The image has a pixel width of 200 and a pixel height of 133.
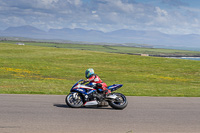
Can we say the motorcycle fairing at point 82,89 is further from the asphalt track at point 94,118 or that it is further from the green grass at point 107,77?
the green grass at point 107,77

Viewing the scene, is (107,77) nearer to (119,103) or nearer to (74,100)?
(119,103)

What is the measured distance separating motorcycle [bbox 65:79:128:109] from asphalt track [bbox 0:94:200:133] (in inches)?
9.7

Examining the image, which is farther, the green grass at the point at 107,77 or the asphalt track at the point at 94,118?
the green grass at the point at 107,77

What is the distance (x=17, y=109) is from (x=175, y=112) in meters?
6.04

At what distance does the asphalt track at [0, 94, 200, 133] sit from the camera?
27.0ft

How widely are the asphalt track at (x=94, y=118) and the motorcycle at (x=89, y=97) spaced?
0.25 m

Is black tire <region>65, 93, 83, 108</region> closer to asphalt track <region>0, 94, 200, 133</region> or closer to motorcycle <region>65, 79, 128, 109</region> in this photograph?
motorcycle <region>65, 79, 128, 109</region>

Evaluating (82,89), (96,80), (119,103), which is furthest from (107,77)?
(82,89)

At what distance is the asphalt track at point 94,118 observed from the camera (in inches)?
324

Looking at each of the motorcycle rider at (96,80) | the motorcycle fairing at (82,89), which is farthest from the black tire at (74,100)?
the motorcycle rider at (96,80)

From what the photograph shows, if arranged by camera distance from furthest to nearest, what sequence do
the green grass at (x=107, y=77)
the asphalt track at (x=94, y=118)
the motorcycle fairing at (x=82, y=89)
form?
the green grass at (x=107, y=77), the motorcycle fairing at (x=82, y=89), the asphalt track at (x=94, y=118)

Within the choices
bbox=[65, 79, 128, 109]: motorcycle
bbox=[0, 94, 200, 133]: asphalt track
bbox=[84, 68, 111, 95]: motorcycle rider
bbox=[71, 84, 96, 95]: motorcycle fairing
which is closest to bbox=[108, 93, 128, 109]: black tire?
bbox=[65, 79, 128, 109]: motorcycle

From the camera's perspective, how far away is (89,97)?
1146 centimetres

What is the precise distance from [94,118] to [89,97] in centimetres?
189
